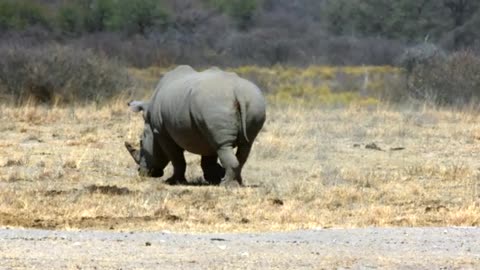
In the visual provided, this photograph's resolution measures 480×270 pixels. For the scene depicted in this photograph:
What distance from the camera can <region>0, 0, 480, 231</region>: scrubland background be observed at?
40.9 feet

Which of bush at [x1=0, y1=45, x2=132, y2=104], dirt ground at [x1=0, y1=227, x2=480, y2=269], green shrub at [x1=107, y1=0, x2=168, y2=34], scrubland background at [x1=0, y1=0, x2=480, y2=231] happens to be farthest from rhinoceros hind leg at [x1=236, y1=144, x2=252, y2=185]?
green shrub at [x1=107, y1=0, x2=168, y2=34]

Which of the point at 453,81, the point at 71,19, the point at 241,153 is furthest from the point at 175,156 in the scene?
the point at 71,19

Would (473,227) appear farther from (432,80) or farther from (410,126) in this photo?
(432,80)

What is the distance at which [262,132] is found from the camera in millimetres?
22609

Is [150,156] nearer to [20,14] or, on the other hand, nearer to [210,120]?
[210,120]

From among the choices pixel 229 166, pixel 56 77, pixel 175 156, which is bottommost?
pixel 56 77

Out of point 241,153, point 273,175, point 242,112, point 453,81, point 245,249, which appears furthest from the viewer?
point 453,81

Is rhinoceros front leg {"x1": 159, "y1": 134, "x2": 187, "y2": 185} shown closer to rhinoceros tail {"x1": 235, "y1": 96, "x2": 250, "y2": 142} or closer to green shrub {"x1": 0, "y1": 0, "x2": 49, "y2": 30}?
rhinoceros tail {"x1": 235, "y1": 96, "x2": 250, "y2": 142}

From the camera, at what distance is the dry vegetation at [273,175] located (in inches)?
468

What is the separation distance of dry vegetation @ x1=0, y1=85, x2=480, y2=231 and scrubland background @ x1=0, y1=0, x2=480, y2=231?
0.04 meters

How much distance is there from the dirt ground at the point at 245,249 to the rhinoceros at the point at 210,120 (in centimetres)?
411

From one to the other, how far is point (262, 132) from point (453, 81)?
30.4 feet

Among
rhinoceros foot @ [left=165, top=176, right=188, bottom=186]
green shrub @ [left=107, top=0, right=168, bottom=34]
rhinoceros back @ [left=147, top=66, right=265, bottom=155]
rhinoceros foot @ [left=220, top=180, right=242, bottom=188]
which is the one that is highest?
rhinoceros back @ [left=147, top=66, right=265, bottom=155]

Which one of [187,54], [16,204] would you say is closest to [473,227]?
[16,204]
